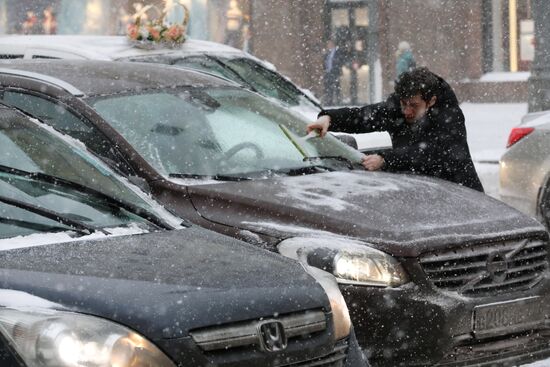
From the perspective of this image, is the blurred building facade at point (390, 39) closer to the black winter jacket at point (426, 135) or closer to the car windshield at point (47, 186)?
the black winter jacket at point (426, 135)

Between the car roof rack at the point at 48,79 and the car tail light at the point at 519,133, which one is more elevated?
the car roof rack at the point at 48,79

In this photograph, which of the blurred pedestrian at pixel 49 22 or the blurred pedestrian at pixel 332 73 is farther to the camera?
the blurred pedestrian at pixel 49 22

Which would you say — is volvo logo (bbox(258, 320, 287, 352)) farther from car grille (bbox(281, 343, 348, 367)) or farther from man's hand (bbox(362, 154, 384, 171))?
man's hand (bbox(362, 154, 384, 171))

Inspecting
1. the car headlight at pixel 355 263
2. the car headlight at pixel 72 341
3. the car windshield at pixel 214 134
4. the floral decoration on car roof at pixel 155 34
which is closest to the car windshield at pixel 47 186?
the car headlight at pixel 72 341

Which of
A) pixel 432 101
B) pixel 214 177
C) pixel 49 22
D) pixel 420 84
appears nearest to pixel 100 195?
pixel 214 177

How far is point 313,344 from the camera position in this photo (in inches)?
183

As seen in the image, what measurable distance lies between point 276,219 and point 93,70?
1883 mm

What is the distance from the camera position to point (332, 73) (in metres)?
32.6

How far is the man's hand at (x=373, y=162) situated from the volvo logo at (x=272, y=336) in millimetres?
3532

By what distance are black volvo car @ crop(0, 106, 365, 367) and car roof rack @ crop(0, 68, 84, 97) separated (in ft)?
6.71

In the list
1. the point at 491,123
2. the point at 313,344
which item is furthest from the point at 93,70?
the point at 491,123

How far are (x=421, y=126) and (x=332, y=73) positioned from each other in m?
24.3

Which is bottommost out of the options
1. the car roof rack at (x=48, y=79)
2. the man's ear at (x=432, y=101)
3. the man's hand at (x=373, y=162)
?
the man's hand at (x=373, y=162)

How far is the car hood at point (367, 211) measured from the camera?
6.52m
